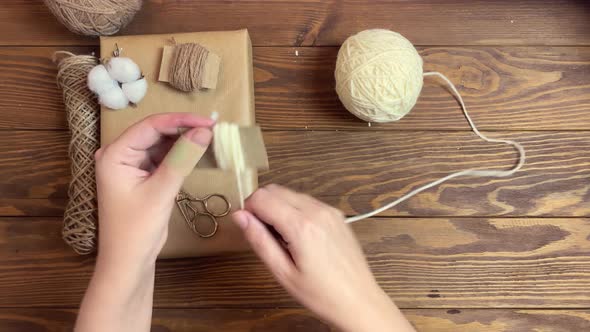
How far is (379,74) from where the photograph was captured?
2.60ft

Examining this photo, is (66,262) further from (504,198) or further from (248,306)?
(504,198)

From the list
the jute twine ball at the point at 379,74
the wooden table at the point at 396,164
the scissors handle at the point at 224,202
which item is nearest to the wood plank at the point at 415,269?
the wooden table at the point at 396,164

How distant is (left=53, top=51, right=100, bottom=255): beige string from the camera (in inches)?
32.9

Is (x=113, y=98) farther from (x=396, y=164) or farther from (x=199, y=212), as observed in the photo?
(x=396, y=164)

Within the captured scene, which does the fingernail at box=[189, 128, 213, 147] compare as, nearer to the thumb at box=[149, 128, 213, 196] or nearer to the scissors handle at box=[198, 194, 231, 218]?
the thumb at box=[149, 128, 213, 196]

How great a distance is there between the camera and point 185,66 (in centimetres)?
83

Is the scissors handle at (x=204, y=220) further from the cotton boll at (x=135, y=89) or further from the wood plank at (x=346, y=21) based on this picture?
the wood plank at (x=346, y=21)

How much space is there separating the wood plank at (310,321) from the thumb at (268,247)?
0.33 m

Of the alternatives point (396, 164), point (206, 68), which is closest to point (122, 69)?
point (206, 68)

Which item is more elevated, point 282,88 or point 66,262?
point 282,88

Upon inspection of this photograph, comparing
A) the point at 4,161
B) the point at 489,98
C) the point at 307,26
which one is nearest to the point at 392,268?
the point at 489,98

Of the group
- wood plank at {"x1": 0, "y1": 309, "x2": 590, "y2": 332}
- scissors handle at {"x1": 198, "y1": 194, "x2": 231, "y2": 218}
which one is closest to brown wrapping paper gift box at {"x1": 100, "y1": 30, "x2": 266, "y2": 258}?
scissors handle at {"x1": 198, "y1": 194, "x2": 231, "y2": 218}

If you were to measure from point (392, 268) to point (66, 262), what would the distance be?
608mm

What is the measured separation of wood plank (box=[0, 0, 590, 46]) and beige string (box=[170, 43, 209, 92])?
0.14m
